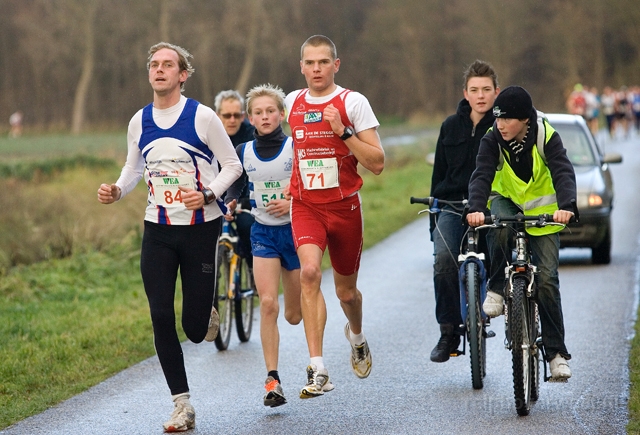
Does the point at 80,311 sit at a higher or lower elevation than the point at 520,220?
lower

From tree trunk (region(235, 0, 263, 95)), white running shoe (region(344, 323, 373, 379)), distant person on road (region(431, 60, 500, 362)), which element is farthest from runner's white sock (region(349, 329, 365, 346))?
tree trunk (region(235, 0, 263, 95))

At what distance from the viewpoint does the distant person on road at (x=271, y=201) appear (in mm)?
7309

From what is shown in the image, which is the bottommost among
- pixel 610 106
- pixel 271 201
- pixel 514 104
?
pixel 271 201

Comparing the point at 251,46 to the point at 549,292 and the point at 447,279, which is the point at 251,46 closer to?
the point at 447,279

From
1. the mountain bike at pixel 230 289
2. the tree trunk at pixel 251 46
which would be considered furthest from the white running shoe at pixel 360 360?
the tree trunk at pixel 251 46

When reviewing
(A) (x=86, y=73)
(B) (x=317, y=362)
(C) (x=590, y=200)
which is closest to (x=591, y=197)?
(C) (x=590, y=200)

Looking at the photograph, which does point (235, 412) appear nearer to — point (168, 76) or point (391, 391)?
point (391, 391)

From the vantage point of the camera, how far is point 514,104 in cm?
648

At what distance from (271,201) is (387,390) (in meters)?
1.47

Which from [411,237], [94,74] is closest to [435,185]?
[411,237]

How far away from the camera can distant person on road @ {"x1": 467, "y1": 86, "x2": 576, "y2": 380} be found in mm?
6500

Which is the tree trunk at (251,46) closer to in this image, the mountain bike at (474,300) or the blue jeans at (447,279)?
the blue jeans at (447,279)

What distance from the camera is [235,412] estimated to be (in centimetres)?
674

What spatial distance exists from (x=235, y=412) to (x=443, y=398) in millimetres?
1312
